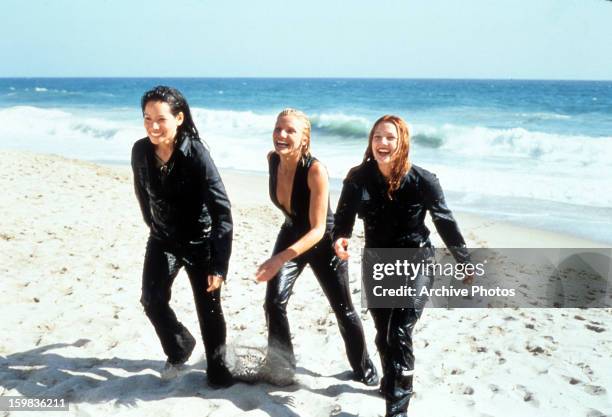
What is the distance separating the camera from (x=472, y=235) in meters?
8.16

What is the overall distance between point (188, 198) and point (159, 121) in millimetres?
474

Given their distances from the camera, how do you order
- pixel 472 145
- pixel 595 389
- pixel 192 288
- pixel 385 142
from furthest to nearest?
pixel 472 145, pixel 595 389, pixel 192 288, pixel 385 142

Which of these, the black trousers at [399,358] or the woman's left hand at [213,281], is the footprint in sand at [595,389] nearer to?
the black trousers at [399,358]

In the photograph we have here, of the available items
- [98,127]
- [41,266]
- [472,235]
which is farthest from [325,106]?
[41,266]

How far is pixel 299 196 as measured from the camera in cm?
332

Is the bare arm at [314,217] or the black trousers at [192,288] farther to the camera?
the black trousers at [192,288]

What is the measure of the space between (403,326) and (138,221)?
18.0 ft

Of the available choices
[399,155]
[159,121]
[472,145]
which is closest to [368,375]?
[399,155]

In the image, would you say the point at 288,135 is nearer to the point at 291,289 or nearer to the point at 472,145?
the point at 291,289

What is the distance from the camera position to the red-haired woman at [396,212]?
301 centimetres

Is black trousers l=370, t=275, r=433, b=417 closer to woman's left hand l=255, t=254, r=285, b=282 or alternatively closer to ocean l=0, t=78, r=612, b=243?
woman's left hand l=255, t=254, r=285, b=282

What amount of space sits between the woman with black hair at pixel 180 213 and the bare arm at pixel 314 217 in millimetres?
353

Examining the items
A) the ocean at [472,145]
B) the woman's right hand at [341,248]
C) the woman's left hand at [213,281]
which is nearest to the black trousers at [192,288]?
the woman's left hand at [213,281]

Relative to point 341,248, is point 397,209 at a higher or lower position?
higher
